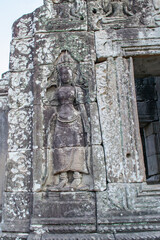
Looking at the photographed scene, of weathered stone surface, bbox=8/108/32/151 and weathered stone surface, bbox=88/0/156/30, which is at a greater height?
weathered stone surface, bbox=88/0/156/30

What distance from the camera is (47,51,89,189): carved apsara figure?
3.97 m

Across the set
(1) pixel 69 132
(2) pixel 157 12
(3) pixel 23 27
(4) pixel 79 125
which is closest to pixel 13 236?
(1) pixel 69 132

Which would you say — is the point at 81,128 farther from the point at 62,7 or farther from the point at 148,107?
the point at 148,107

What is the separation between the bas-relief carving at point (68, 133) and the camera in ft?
13.0

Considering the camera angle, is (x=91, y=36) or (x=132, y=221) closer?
(x=132, y=221)

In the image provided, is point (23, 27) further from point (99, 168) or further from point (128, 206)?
point (128, 206)

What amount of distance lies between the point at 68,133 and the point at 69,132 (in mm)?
24

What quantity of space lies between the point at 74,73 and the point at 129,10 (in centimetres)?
180

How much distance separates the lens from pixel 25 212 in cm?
390

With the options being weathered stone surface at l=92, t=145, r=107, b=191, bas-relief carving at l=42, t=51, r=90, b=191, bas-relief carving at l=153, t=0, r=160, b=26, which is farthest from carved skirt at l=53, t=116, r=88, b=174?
bas-relief carving at l=153, t=0, r=160, b=26

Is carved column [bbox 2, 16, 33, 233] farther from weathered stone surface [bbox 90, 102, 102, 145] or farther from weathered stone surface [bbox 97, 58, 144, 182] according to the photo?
weathered stone surface [bbox 97, 58, 144, 182]

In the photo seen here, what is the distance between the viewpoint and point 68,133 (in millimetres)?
4145

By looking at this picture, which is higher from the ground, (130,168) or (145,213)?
(130,168)

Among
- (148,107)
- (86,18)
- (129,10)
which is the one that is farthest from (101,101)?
(148,107)
